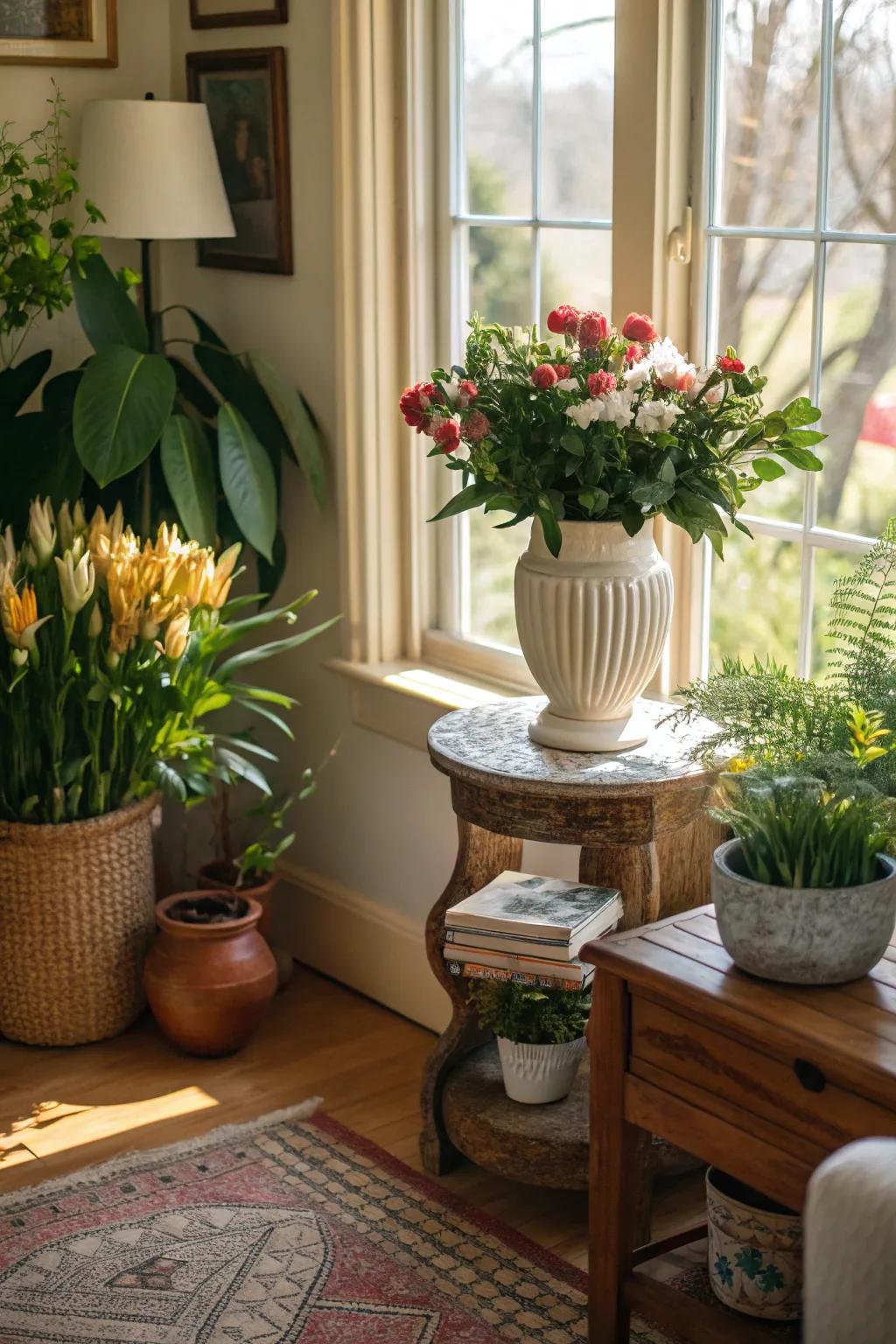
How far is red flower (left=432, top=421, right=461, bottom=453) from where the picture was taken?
2.20m

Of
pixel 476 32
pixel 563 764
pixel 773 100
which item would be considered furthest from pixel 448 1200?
pixel 476 32

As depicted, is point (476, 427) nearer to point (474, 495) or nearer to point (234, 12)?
point (474, 495)

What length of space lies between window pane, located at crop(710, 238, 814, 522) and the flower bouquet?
0.13 m

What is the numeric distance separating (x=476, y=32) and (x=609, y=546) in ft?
3.82

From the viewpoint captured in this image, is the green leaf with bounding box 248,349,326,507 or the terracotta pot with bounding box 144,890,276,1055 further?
the green leaf with bounding box 248,349,326,507

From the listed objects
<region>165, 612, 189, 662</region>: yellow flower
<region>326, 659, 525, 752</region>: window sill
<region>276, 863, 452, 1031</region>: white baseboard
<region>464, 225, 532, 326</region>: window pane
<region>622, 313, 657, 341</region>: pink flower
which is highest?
<region>464, 225, 532, 326</region>: window pane

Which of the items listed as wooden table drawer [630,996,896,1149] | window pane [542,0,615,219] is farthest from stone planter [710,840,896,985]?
window pane [542,0,615,219]

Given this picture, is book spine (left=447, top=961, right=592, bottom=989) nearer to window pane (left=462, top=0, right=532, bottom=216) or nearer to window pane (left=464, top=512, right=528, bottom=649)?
window pane (left=464, top=512, right=528, bottom=649)

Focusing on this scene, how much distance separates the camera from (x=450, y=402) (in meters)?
2.25

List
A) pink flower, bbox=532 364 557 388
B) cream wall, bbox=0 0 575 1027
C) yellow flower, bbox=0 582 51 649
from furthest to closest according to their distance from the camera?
cream wall, bbox=0 0 575 1027
yellow flower, bbox=0 582 51 649
pink flower, bbox=532 364 557 388

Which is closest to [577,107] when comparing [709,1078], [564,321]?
[564,321]

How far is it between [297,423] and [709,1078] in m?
1.73

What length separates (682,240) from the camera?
2.50m

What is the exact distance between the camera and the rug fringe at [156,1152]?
2572mm
